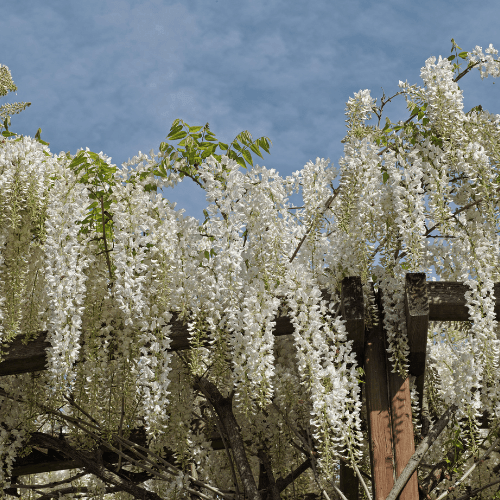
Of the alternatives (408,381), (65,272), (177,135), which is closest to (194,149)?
(177,135)

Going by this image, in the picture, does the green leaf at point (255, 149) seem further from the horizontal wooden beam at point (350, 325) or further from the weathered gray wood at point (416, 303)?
the weathered gray wood at point (416, 303)

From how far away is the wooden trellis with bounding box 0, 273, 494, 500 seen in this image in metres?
2.94

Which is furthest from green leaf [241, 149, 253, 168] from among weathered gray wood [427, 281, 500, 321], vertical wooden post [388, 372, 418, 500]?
vertical wooden post [388, 372, 418, 500]

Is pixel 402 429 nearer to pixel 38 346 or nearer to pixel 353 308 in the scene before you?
pixel 353 308

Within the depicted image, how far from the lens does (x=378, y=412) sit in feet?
10.1

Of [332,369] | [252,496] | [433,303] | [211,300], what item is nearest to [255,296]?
[211,300]

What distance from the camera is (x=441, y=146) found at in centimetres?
326

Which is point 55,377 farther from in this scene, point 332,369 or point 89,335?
point 332,369

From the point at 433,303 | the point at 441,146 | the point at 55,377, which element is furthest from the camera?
the point at 441,146

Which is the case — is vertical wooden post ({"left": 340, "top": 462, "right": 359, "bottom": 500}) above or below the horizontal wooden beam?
below

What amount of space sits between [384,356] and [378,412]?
0.33 m

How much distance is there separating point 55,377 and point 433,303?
7.08 ft

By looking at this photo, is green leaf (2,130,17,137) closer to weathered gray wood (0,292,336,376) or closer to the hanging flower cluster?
the hanging flower cluster

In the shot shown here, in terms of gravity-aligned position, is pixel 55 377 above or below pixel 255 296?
below
